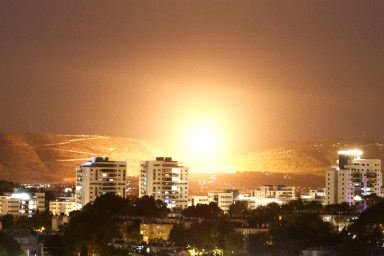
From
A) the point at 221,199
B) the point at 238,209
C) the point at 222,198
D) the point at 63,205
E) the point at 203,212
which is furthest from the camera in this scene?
the point at 222,198

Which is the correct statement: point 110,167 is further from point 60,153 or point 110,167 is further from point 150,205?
point 60,153

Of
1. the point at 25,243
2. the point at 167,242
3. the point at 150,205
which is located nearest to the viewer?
the point at 25,243

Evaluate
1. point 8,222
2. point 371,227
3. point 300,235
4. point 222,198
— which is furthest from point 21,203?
point 371,227

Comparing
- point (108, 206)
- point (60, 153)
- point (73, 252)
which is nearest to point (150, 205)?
point (108, 206)

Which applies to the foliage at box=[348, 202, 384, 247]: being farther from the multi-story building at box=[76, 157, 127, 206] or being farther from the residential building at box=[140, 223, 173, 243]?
the multi-story building at box=[76, 157, 127, 206]

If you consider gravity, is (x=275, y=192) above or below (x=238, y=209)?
above

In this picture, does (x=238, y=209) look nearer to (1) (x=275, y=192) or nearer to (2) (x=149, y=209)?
(2) (x=149, y=209)

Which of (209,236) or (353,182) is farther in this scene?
(353,182)
